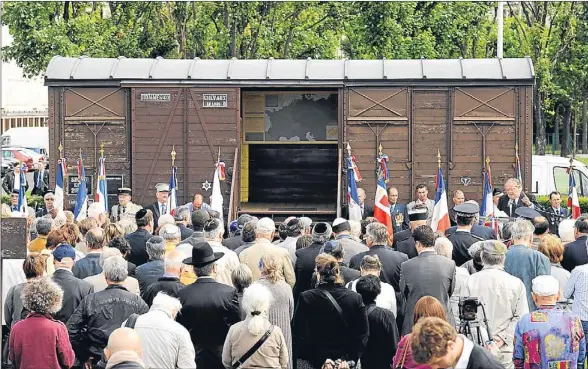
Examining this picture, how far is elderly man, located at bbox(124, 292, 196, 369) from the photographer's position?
28.0ft

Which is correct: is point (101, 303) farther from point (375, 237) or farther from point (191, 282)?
point (375, 237)

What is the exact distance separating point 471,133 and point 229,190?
4.50m

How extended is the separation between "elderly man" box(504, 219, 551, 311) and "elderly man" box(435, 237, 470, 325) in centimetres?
47

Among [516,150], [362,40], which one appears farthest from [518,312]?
[362,40]

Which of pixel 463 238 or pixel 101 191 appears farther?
pixel 101 191

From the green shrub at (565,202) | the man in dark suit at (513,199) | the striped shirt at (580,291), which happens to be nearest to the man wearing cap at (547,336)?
the striped shirt at (580,291)

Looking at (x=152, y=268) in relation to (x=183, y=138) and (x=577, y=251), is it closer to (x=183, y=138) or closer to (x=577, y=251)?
(x=577, y=251)

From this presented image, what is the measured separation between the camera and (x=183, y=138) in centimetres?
2188

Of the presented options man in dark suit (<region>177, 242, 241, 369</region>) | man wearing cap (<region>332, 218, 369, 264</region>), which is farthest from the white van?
man in dark suit (<region>177, 242, 241, 369</region>)

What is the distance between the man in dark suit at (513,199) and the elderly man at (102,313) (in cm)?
992

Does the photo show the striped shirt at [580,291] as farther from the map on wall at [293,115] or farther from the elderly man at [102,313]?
the map on wall at [293,115]

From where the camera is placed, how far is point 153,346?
856cm

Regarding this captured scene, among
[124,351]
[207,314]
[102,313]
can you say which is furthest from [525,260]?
[124,351]

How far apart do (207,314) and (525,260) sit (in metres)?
3.23
